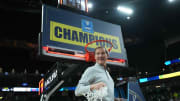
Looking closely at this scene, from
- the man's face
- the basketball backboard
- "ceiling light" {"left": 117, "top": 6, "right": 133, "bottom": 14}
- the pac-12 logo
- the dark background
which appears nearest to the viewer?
the man's face

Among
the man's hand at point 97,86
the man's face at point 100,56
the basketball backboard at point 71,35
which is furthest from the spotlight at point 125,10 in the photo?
the man's hand at point 97,86

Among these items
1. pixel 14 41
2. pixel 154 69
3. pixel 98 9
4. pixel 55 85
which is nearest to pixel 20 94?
pixel 14 41

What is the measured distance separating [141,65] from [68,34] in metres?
9.54

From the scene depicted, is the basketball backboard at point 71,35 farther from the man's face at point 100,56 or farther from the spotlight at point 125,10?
the spotlight at point 125,10

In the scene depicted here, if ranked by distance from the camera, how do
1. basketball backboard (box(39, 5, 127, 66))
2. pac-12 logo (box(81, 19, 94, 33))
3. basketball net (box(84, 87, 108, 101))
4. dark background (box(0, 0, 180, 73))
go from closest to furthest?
basketball net (box(84, 87, 108, 101))
basketball backboard (box(39, 5, 127, 66))
pac-12 logo (box(81, 19, 94, 33))
dark background (box(0, 0, 180, 73))

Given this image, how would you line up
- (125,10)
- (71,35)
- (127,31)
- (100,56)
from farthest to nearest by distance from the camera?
A: (127,31) < (125,10) < (71,35) < (100,56)

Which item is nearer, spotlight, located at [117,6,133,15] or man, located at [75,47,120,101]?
man, located at [75,47,120,101]

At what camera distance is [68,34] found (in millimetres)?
3469

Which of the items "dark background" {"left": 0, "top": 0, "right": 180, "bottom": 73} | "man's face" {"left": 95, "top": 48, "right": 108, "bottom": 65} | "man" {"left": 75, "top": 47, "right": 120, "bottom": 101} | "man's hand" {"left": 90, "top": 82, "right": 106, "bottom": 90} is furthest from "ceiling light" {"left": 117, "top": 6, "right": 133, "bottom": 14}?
"man's hand" {"left": 90, "top": 82, "right": 106, "bottom": 90}

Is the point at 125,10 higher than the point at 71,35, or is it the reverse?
the point at 125,10

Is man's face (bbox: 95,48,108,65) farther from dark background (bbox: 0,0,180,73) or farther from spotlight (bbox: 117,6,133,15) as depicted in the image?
spotlight (bbox: 117,6,133,15)

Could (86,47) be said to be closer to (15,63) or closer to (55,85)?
(55,85)

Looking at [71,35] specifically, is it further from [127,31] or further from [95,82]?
[127,31]

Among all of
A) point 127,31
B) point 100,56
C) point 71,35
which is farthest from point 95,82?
point 127,31
